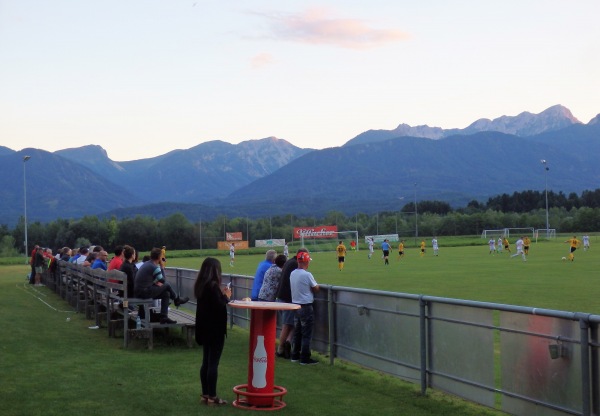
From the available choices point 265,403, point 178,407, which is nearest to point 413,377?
point 265,403

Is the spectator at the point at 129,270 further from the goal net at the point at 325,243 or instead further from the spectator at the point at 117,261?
the goal net at the point at 325,243

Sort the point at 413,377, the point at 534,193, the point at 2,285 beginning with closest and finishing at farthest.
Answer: the point at 413,377, the point at 2,285, the point at 534,193

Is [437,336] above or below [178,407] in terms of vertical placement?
above

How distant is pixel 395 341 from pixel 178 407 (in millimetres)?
3163

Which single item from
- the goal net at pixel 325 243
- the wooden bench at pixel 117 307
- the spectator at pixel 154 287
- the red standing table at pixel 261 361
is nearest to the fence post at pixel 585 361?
the red standing table at pixel 261 361

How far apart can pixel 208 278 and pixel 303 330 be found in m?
3.68

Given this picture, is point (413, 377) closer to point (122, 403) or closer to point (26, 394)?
point (122, 403)

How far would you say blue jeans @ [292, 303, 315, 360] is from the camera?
12906mm

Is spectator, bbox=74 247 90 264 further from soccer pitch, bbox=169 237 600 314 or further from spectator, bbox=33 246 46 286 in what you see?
soccer pitch, bbox=169 237 600 314

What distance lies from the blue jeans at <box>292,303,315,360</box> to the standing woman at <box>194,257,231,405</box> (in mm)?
3300

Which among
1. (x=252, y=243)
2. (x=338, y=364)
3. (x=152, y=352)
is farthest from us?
(x=252, y=243)

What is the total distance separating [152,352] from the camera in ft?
45.8

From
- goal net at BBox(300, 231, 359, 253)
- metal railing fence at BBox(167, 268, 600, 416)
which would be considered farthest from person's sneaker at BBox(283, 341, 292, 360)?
goal net at BBox(300, 231, 359, 253)

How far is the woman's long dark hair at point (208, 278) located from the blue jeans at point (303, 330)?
3.45 metres
